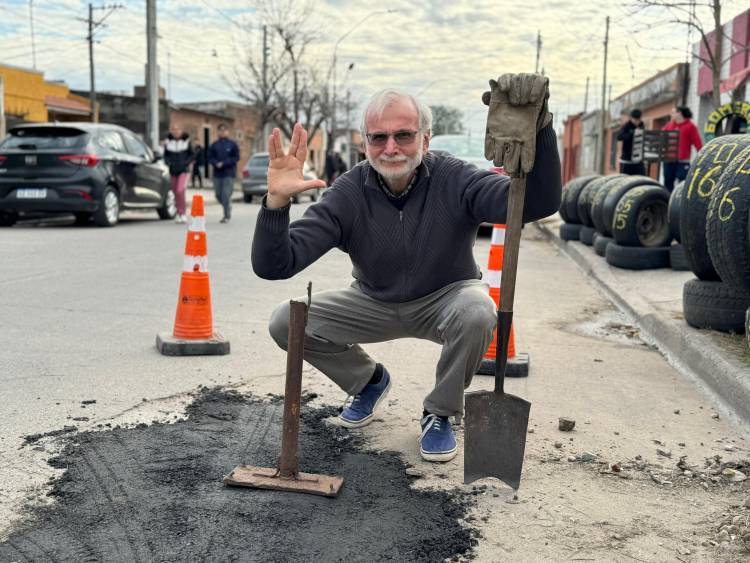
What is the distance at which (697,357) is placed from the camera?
509 cm

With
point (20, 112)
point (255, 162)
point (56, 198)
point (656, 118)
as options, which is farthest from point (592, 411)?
point (20, 112)

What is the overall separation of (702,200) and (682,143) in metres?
8.44

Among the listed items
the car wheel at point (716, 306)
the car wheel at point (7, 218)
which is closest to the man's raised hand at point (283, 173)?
the car wheel at point (716, 306)

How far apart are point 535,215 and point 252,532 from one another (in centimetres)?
162

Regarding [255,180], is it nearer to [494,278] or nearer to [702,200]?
[702,200]

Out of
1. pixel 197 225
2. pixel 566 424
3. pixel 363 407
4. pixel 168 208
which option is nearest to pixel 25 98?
pixel 168 208

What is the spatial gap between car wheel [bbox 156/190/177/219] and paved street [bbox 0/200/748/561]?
24.9 ft

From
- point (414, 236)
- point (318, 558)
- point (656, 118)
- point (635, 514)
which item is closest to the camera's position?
point (318, 558)

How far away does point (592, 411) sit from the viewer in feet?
13.9

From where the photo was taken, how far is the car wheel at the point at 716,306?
18.0ft

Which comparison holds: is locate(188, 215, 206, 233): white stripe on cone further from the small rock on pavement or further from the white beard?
the small rock on pavement

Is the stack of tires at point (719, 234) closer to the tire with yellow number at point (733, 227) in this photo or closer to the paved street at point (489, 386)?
the tire with yellow number at point (733, 227)

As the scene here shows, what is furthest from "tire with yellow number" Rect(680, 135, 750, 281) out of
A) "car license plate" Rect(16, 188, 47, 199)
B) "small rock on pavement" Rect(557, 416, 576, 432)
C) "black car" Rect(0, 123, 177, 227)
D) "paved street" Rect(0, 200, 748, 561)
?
"car license plate" Rect(16, 188, 47, 199)

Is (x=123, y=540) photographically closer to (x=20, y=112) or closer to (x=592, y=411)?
(x=592, y=411)
